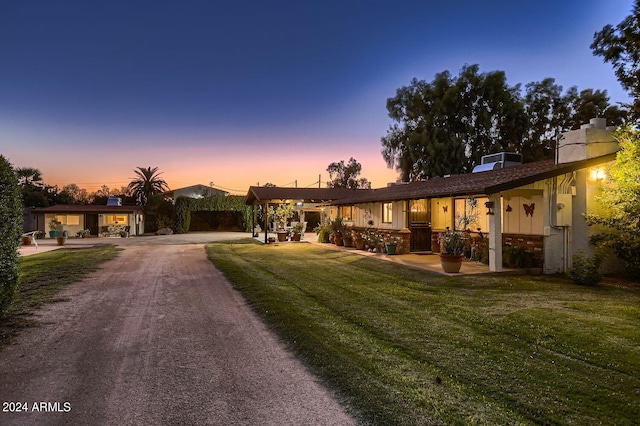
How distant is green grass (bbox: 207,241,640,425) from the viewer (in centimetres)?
338

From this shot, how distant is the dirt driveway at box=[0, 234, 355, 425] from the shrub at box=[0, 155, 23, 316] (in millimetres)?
700

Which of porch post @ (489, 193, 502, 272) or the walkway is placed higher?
porch post @ (489, 193, 502, 272)

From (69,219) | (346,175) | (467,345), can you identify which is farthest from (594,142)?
(346,175)

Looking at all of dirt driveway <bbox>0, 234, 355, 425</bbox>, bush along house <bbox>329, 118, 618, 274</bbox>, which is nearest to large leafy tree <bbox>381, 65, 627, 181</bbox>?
bush along house <bbox>329, 118, 618, 274</bbox>

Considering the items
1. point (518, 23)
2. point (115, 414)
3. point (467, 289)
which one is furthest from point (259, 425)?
point (518, 23)

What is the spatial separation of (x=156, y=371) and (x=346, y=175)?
49.7m

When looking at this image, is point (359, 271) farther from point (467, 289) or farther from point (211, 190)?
point (211, 190)

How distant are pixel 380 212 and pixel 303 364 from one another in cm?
1458

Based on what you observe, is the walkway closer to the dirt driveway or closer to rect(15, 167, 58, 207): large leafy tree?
the dirt driveway

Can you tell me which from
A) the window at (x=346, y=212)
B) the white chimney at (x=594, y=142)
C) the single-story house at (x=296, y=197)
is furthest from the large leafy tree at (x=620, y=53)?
the single-story house at (x=296, y=197)

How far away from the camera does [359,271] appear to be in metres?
12.1

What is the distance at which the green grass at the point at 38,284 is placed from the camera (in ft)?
20.0

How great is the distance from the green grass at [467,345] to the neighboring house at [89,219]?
98.1 feet

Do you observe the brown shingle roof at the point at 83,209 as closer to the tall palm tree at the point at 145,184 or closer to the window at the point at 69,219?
the window at the point at 69,219
